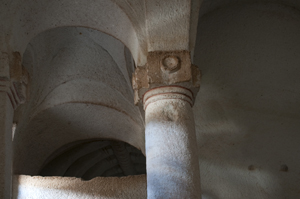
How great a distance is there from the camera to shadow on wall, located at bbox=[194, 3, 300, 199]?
4.56 metres

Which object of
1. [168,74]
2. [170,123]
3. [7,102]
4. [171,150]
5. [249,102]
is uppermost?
[249,102]

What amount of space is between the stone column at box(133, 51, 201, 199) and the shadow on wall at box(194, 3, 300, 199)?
155 centimetres

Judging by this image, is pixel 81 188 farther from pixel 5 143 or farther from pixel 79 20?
pixel 79 20

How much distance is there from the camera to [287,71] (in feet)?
15.1

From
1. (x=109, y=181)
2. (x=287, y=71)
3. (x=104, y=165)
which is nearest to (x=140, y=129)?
(x=109, y=181)

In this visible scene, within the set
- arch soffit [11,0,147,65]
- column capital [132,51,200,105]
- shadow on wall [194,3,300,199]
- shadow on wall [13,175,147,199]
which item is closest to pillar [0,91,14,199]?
arch soffit [11,0,147,65]

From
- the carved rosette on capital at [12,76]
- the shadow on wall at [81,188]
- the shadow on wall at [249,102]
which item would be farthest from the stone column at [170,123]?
the shadow on wall at [81,188]

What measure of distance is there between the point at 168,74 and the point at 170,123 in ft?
1.65

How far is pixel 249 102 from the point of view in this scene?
15.8 ft

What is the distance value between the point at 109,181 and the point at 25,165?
1.83 m

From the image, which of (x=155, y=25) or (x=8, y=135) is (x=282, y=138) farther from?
(x=8, y=135)

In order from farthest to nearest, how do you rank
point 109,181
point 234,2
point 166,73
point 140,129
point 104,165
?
1. point 104,165
2. point 140,129
3. point 109,181
4. point 234,2
5. point 166,73

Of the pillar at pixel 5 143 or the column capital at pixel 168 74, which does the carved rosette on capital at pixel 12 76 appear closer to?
the pillar at pixel 5 143

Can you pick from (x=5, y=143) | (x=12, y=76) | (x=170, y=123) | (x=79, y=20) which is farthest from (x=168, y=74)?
(x=5, y=143)
